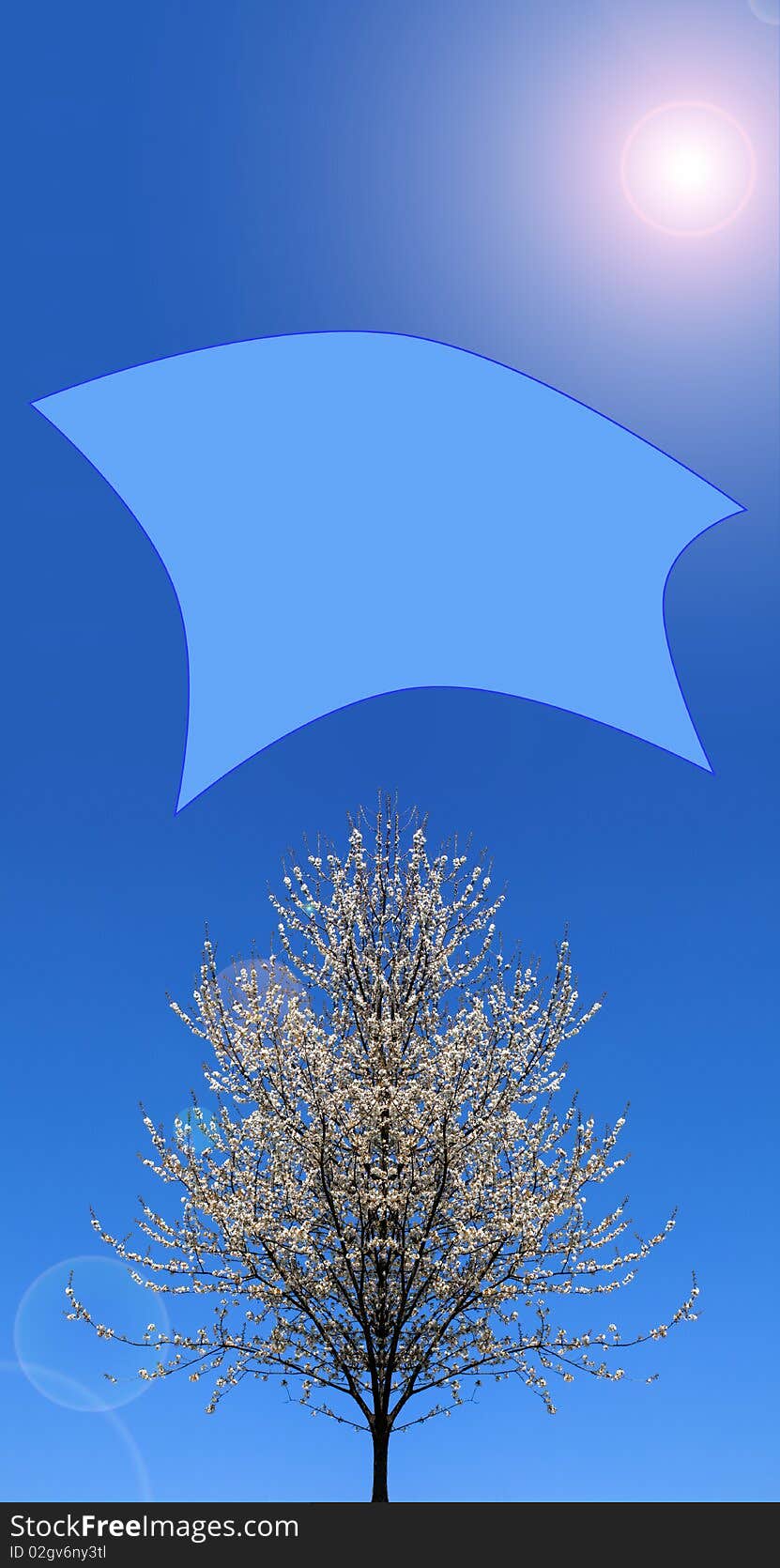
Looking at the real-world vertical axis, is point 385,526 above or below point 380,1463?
above

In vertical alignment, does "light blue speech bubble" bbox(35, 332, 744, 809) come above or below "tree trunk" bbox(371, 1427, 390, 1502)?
above

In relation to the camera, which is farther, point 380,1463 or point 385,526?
point 385,526

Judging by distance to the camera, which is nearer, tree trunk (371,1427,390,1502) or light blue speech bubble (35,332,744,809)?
tree trunk (371,1427,390,1502)

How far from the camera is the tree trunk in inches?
362

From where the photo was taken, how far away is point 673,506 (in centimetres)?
1005

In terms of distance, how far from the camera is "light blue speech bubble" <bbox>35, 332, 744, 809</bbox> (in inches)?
378

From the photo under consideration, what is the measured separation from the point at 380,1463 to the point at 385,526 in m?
9.20

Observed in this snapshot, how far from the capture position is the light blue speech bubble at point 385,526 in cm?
960

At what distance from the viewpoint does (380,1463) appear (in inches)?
368

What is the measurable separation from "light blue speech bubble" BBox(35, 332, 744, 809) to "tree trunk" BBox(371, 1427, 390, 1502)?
6.49 m

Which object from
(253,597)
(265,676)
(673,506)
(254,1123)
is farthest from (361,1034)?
(673,506)
